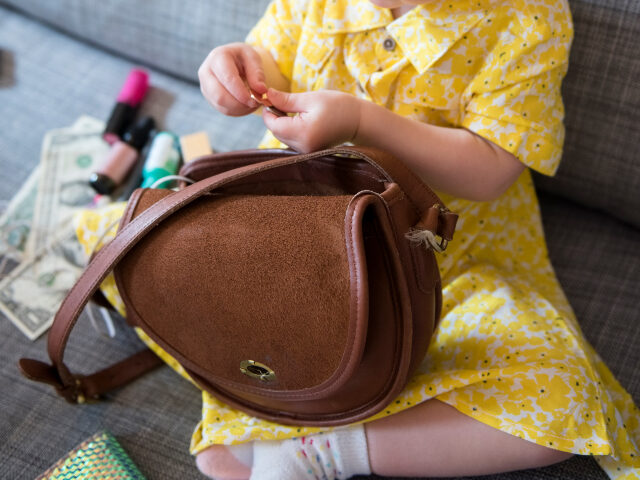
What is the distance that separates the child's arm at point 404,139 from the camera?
2.14 ft

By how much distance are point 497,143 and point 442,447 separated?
0.34 m

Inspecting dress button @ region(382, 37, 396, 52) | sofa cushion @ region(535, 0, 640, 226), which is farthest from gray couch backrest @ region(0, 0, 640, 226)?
dress button @ region(382, 37, 396, 52)

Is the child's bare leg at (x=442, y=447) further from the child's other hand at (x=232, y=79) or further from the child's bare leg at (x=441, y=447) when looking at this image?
the child's other hand at (x=232, y=79)

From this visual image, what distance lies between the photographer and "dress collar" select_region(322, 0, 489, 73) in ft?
2.30

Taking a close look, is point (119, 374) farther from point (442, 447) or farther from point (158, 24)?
point (158, 24)

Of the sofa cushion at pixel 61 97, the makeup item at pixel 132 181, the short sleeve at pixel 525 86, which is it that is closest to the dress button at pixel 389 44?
the short sleeve at pixel 525 86

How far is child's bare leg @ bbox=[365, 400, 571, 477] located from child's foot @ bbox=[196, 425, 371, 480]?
0.8 inches

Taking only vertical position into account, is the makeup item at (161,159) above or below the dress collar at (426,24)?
below

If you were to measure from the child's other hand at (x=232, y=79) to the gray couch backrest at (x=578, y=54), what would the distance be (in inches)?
10.4

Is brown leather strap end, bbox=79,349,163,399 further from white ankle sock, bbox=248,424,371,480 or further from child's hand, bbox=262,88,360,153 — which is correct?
child's hand, bbox=262,88,360,153

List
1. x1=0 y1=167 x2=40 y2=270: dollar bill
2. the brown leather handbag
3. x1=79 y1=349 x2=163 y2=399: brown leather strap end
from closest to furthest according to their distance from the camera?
the brown leather handbag < x1=79 y1=349 x2=163 y2=399: brown leather strap end < x1=0 y1=167 x2=40 y2=270: dollar bill

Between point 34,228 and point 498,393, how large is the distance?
2.29 feet

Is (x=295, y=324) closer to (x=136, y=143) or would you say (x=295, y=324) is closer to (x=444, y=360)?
(x=444, y=360)

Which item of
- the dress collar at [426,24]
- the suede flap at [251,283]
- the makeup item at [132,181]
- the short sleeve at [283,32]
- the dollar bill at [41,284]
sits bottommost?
the dollar bill at [41,284]
